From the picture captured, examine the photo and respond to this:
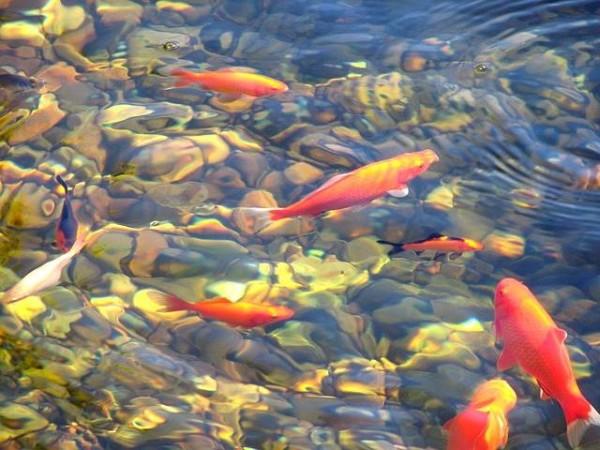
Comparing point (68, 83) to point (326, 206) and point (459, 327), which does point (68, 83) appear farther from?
point (459, 327)

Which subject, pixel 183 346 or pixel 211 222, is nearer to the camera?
pixel 183 346

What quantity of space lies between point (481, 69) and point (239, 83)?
53.8 inches

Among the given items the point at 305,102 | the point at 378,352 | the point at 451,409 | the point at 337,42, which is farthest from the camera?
the point at 337,42

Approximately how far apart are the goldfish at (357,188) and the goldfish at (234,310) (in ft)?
1.74

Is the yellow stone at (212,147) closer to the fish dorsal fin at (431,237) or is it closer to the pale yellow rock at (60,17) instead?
the fish dorsal fin at (431,237)

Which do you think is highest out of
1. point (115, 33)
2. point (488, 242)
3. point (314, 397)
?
point (115, 33)

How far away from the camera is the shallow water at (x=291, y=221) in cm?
379

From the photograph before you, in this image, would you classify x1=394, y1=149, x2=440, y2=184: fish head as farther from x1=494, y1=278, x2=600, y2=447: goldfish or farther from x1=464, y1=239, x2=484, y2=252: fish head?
x1=494, y1=278, x2=600, y2=447: goldfish

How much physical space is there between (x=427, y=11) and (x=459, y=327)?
2392 mm

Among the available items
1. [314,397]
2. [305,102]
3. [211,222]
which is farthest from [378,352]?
[305,102]

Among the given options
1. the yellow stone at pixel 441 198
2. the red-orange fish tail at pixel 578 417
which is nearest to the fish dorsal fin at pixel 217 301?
the yellow stone at pixel 441 198

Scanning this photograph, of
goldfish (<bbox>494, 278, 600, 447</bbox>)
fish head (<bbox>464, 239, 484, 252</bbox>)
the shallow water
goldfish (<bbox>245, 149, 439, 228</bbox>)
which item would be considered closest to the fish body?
goldfish (<bbox>245, 149, 439, 228</bbox>)

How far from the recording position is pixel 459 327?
13.5 feet

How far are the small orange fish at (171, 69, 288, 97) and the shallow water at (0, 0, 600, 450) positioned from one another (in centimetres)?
7
